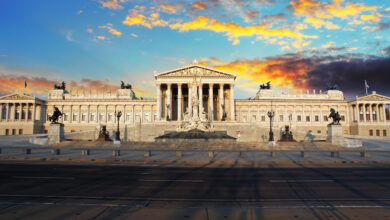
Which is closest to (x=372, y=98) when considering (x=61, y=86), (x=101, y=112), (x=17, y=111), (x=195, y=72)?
(x=195, y=72)

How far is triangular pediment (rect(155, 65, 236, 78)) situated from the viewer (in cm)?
8706

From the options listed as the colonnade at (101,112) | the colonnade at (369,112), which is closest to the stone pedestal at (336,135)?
the colonnade at (369,112)

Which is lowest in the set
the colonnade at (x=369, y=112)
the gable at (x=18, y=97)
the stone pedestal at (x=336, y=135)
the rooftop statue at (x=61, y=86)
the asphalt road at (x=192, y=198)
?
the asphalt road at (x=192, y=198)

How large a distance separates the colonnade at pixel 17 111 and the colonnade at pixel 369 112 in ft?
403

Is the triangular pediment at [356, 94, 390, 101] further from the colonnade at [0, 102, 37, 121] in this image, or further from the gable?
the gable

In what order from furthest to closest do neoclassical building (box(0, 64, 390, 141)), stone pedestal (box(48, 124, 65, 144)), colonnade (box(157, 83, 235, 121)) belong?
neoclassical building (box(0, 64, 390, 141)) < colonnade (box(157, 83, 235, 121)) < stone pedestal (box(48, 124, 65, 144))

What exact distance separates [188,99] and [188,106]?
3.64 meters

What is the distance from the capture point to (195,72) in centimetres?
8712

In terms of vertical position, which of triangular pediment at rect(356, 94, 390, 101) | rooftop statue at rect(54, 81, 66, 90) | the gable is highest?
rooftop statue at rect(54, 81, 66, 90)

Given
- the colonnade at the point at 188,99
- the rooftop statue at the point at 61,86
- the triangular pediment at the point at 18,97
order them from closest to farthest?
the colonnade at the point at 188,99 → the triangular pediment at the point at 18,97 → the rooftop statue at the point at 61,86

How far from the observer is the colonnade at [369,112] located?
9356 centimetres

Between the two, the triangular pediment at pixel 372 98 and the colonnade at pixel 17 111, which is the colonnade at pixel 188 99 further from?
the triangular pediment at pixel 372 98

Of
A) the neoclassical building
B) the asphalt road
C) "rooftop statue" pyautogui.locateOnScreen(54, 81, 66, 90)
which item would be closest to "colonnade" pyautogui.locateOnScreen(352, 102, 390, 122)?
the neoclassical building

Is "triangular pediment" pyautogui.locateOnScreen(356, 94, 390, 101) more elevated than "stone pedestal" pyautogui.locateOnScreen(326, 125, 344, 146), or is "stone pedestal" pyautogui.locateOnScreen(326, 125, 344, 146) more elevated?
"triangular pediment" pyautogui.locateOnScreen(356, 94, 390, 101)
